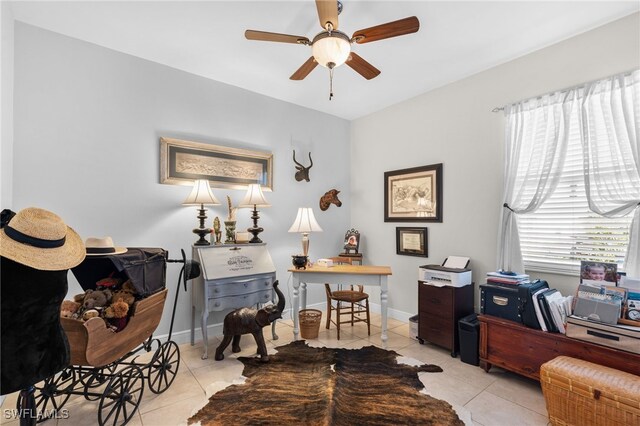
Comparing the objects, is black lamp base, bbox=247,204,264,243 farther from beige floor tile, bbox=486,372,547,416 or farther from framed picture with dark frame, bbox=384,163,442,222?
beige floor tile, bbox=486,372,547,416

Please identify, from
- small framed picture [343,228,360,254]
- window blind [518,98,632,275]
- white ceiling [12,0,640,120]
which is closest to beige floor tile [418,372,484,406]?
window blind [518,98,632,275]

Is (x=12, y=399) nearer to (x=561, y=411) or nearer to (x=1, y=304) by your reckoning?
(x=1, y=304)

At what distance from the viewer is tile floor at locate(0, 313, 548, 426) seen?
80.0 inches

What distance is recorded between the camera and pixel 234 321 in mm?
2805

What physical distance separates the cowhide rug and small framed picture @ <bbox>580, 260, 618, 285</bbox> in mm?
1437

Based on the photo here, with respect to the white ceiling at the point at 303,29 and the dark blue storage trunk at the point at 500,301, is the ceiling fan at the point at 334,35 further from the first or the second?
the dark blue storage trunk at the point at 500,301

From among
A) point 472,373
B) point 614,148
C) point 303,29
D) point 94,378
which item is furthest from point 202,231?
point 614,148

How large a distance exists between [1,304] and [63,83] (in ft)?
7.74

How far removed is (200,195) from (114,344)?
5.24 feet

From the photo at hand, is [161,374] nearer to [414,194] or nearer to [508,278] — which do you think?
[508,278]

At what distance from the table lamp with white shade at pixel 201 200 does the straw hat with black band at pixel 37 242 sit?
1.60 metres

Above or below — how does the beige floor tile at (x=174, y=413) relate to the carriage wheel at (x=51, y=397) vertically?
below

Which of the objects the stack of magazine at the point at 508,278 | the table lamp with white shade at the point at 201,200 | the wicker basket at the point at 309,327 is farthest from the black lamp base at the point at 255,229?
the stack of magazine at the point at 508,278

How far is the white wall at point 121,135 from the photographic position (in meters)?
2.57
